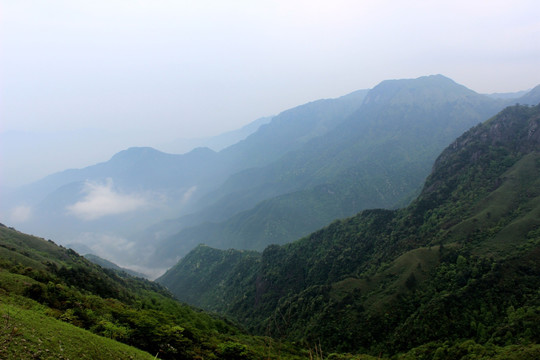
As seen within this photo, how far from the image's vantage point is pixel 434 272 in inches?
2239

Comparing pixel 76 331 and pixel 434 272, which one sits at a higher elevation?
pixel 76 331

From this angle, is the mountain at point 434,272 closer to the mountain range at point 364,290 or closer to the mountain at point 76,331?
the mountain range at point 364,290

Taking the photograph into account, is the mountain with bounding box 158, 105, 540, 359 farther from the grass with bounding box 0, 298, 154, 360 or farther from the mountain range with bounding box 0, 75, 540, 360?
the grass with bounding box 0, 298, 154, 360

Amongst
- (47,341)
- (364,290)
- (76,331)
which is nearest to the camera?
(47,341)

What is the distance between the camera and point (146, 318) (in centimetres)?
2483

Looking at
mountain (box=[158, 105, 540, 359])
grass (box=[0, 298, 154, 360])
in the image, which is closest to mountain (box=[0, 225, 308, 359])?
grass (box=[0, 298, 154, 360])

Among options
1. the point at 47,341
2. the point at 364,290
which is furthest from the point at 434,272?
the point at 47,341

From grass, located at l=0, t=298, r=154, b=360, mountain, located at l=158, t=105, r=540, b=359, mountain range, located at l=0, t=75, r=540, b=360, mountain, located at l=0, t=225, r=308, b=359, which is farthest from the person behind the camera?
mountain, located at l=158, t=105, r=540, b=359

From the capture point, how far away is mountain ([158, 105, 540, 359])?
4294cm

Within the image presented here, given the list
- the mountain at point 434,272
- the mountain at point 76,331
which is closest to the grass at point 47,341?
the mountain at point 76,331

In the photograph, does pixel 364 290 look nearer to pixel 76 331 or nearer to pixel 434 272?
pixel 434 272

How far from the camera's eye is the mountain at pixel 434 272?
141 feet

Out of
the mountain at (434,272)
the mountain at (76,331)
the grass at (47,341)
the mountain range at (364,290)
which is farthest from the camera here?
the mountain at (434,272)

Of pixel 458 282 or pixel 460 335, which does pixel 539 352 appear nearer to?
pixel 460 335
